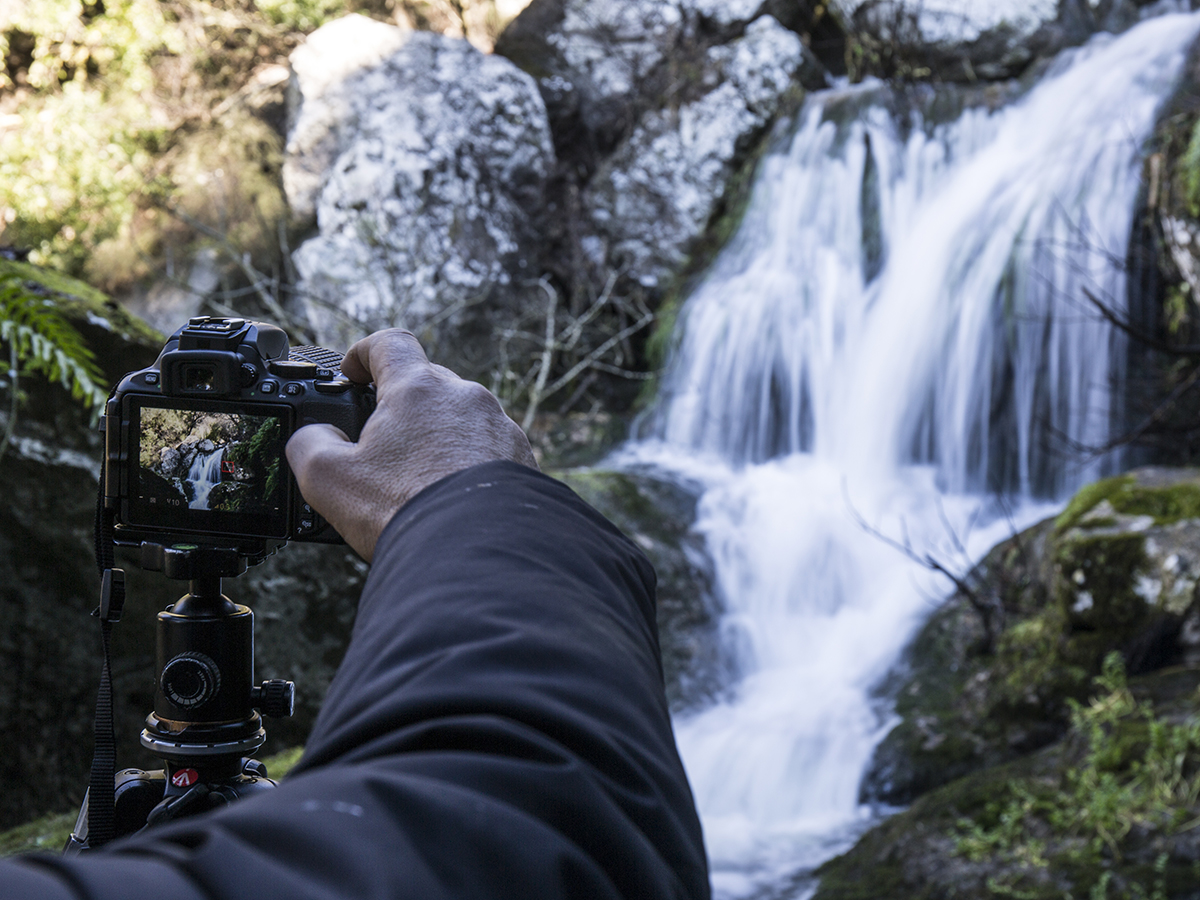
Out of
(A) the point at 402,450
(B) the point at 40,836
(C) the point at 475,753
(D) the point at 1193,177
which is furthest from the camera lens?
(D) the point at 1193,177

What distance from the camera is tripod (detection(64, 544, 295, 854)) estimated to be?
1263 mm

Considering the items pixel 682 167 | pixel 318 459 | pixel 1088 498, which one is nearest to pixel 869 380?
pixel 1088 498

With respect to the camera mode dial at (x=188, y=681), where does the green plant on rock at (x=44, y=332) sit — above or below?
above

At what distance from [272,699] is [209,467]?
34cm

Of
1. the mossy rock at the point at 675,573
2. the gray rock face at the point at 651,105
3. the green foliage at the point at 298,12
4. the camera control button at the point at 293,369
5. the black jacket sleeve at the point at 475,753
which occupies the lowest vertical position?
the mossy rock at the point at 675,573

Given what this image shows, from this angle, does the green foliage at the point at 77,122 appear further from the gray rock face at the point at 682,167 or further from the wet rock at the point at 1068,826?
the wet rock at the point at 1068,826

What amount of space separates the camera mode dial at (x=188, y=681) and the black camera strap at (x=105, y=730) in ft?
0.28

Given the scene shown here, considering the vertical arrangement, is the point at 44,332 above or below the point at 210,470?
above

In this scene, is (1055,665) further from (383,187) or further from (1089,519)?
(383,187)

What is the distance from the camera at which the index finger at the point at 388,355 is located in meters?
0.93

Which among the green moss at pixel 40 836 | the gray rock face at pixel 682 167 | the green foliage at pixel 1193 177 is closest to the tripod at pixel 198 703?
the green moss at pixel 40 836

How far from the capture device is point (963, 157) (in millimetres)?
8031

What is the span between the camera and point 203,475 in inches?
48.7

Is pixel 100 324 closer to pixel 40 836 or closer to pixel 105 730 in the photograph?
pixel 40 836
